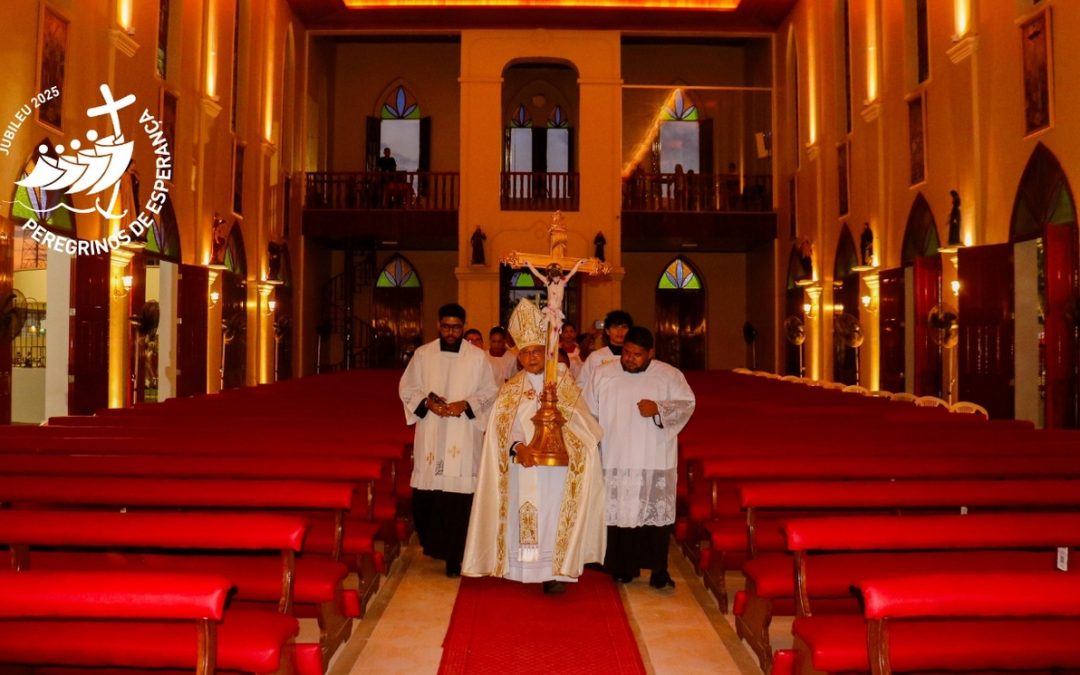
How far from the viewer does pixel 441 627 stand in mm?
5082

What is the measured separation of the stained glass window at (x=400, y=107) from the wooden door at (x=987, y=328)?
1760 cm

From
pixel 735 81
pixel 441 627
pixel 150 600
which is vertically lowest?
pixel 441 627

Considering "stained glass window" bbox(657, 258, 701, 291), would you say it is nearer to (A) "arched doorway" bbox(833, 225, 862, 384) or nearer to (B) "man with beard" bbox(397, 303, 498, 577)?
(A) "arched doorway" bbox(833, 225, 862, 384)

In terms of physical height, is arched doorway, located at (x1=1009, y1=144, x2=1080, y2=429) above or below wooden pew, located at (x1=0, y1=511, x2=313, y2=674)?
above

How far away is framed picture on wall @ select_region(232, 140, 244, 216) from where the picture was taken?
17469 millimetres

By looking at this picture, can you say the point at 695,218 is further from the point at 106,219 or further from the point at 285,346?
the point at 106,219

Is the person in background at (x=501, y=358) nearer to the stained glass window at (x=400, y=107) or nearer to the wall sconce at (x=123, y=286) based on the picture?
the wall sconce at (x=123, y=286)

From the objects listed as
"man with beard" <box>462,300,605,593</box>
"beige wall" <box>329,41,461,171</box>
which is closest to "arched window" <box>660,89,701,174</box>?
"beige wall" <box>329,41,461,171</box>

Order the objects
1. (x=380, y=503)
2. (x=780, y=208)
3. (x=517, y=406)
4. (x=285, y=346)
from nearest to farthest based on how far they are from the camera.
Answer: (x=517, y=406), (x=380, y=503), (x=285, y=346), (x=780, y=208)

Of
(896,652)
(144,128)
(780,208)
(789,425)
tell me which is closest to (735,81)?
(780,208)

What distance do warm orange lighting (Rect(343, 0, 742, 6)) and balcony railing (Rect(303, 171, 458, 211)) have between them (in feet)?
12.1

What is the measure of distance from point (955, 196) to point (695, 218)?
9004mm

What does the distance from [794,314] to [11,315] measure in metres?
16.4

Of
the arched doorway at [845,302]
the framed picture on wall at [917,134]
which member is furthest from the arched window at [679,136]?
the framed picture on wall at [917,134]
